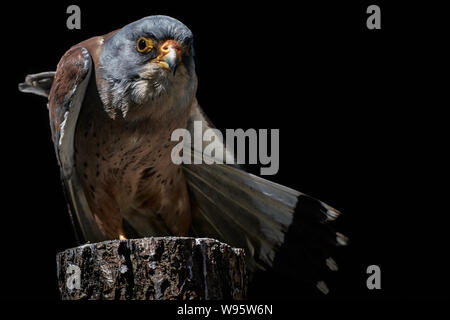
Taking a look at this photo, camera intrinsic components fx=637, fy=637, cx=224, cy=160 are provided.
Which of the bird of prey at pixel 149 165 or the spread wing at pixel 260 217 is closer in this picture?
the bird of prey at pixel 149 165

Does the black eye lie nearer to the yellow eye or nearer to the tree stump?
the yellow eye

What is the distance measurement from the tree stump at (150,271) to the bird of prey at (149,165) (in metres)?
0.69

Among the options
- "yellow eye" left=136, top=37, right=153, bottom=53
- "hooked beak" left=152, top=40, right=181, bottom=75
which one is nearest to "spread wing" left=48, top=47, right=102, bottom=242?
"yellow eye" left=136, top=37, right=153, bottom=53

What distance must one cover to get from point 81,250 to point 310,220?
4.12ft

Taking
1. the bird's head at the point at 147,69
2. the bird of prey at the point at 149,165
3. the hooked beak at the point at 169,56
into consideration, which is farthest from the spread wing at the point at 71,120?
the hooked beak at the point at 169,56

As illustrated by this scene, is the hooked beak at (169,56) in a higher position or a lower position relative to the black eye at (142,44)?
lower

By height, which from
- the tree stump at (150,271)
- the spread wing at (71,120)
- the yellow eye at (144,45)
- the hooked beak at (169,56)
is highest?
the yellow eye at (144,45)

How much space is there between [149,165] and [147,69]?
552 mm

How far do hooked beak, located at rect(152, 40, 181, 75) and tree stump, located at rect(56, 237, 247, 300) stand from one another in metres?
0.83

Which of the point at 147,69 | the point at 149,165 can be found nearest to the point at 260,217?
the point at 149,165

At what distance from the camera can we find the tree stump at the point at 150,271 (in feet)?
8.07

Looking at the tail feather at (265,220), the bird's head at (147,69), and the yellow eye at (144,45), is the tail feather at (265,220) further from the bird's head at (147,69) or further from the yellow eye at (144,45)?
the yellow eye at (144,45)

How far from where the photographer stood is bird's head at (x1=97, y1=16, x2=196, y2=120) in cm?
294

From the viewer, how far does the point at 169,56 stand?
2.89m
